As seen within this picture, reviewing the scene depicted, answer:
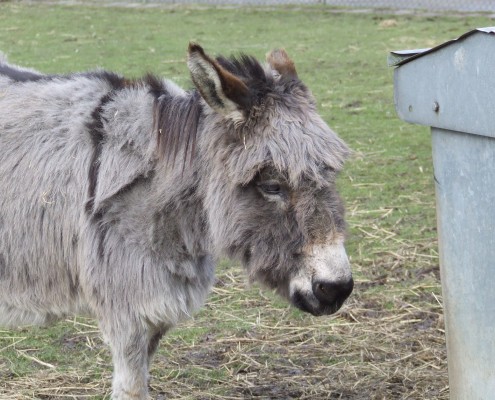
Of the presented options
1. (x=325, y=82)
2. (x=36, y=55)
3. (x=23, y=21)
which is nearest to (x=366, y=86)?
(x=325, y=82)

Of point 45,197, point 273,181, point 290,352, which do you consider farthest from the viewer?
point 290,352

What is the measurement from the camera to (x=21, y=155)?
425 cm

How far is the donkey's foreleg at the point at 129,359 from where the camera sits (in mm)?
4051

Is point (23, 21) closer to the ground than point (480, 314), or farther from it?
closer to the ground

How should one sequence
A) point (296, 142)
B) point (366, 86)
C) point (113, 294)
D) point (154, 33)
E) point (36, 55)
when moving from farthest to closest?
point (154, 33), point (36, 55), point (366, 86), point (113, 294), point (296, 142)

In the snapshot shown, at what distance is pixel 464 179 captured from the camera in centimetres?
375

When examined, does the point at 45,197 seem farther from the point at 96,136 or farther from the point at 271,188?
the point at 271,188

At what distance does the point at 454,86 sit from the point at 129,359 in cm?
180

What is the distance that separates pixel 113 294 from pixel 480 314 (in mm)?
1552

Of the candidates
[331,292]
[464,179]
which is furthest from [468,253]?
[331,292]

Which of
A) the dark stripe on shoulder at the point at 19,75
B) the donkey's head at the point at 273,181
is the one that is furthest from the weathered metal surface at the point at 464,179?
the dark stripe on shoulder at the point at 19,75

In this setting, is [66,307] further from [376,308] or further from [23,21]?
[23,21]

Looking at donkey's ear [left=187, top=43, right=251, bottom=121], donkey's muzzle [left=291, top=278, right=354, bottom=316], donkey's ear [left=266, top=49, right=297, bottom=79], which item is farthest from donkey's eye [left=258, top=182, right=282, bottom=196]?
donkey's ear [left=266, top=49, right=297, bottom=79]

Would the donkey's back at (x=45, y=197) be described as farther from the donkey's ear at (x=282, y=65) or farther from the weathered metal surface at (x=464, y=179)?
the weathered metal surface at (x=464, y=179)
